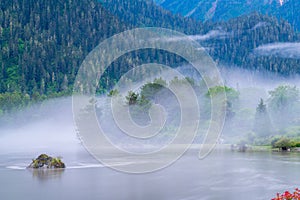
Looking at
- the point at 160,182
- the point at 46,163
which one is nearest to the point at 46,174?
the point at 46,163

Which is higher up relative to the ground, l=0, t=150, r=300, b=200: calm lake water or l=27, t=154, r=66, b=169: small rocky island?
l=27, t=154, r=66, b=169: small rocky island

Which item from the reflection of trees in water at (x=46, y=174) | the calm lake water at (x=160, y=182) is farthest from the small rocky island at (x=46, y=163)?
the reflection of trees in water at (x=46, y=174)

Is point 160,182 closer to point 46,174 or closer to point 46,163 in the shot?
point 46,174

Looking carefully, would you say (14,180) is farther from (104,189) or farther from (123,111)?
(123,111)

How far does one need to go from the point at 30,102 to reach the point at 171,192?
398 feet

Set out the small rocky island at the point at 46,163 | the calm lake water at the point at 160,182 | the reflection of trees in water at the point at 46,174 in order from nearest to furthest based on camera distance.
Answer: the calm lake water at the point at 160,182, the reflection of trees in water at the point at 46,174, the small rocky island at the point at 46,163

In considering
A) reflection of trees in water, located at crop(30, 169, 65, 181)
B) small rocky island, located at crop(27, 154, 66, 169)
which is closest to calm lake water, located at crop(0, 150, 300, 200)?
reflection of trees in water, located at crop(30, 169, 65, 181)

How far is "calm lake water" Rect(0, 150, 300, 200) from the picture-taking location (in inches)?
1320

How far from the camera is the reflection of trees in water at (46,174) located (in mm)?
42062

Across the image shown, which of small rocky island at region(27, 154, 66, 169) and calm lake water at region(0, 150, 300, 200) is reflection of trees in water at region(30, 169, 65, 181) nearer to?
calm lake water at region(0, 150, 300, 200)

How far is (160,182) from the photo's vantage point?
39969 mm

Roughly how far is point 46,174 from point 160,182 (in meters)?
12.2

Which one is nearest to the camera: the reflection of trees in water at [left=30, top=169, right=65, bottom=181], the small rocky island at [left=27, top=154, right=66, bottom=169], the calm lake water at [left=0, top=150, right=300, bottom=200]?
the calm lake water at [left=0, top=150, right=300, bottom=200]

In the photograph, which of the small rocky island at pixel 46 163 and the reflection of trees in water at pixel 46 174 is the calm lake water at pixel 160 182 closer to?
the reflection of trees in water at pixel 46 174
